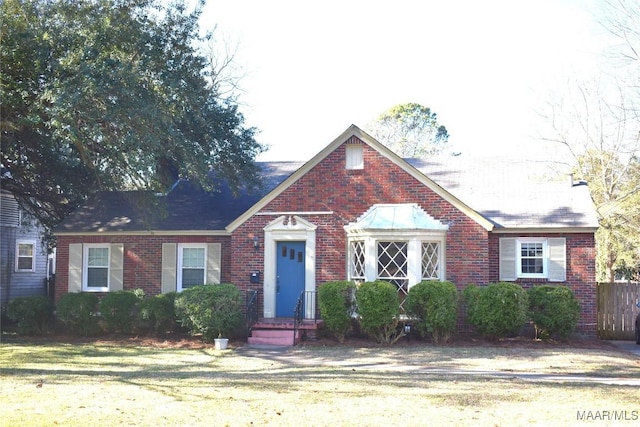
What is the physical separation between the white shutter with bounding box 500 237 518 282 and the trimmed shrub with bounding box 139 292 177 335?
8.77m

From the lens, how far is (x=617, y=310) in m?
19.3

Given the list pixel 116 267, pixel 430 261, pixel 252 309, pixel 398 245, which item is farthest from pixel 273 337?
pixel 116 267

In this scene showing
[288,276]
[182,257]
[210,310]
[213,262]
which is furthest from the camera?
[182,257]

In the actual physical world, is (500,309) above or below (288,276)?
below

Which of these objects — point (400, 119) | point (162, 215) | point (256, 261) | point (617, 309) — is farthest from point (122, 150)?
point (400, 119)

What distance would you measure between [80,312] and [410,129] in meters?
39.1

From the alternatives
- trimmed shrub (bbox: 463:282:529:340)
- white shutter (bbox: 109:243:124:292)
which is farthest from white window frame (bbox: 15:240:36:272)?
trimmed shrub (bbox: 463:282:529:340)

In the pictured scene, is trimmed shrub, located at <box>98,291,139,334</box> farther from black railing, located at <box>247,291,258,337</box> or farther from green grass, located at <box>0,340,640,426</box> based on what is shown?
Result: black railing, located at <box>247,291,258,337</box>

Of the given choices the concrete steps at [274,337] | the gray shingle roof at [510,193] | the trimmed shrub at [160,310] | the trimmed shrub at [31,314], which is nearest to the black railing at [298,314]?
the concrete steps at [274,337]

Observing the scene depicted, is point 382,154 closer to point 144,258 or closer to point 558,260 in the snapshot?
point 558,260

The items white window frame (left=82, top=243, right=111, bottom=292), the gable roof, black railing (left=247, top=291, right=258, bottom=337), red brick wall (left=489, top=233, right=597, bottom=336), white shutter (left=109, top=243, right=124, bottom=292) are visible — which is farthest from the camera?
white window frame (left=82, top=243, right=111, bottom=292)

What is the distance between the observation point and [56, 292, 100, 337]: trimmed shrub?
19359 millimetres

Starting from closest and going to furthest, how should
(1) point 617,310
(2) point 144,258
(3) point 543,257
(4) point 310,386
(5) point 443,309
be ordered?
(4) point 310,386, (5) point 443,309, (3) point 543,257, (1) point 617,310, (2) point 144,258

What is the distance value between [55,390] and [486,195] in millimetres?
13183
